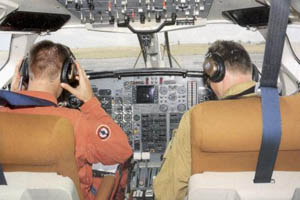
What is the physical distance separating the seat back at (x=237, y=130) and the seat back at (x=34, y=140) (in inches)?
19.9

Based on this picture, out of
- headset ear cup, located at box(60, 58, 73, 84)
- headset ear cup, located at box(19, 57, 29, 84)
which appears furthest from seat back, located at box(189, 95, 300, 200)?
headset ear cup, located at box(19, 57, 29, 84)

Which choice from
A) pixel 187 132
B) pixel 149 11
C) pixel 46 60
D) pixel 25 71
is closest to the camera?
pixel 187 132

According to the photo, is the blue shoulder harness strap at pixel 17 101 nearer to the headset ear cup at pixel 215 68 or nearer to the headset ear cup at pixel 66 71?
the headset ear cup at pixel 66 71

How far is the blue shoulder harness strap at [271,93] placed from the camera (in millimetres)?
1243

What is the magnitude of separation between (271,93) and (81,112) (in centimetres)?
85

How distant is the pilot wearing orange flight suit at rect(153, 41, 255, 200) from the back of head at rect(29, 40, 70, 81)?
65 cm

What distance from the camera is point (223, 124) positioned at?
1.46 meters

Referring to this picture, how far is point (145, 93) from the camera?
3.62 meters

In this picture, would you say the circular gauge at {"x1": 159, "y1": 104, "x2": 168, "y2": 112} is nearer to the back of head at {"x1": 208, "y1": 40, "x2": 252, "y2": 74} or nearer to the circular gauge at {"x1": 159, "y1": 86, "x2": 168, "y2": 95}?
the circular gauge at {"x1": 159, "y1": 86, "x2": 168, "y2": 95}

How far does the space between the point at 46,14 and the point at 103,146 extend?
146cm

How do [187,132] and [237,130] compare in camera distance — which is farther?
[187,132]

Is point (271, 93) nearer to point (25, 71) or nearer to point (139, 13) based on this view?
point (25, 71)

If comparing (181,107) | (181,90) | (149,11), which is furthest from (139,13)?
(181,107)

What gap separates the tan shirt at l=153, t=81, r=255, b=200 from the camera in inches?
68.7
